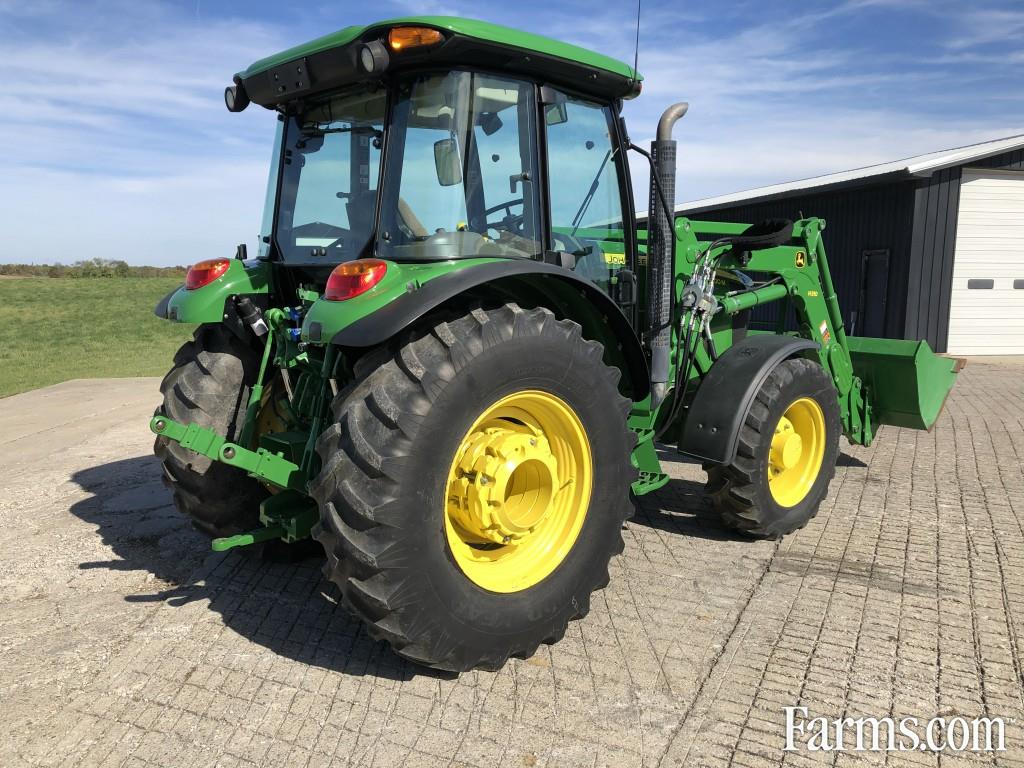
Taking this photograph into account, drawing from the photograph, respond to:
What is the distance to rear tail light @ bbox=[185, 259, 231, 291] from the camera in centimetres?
379

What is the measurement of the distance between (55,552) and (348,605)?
2735 millimetres

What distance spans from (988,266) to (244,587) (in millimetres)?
13867

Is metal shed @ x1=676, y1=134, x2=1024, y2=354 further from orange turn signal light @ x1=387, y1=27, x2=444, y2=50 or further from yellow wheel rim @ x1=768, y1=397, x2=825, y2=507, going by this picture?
orange turn signal light @ x1=387, y1=27, x2=444, y2=50

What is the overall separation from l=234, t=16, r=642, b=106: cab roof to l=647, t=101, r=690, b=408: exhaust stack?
0.30 metres

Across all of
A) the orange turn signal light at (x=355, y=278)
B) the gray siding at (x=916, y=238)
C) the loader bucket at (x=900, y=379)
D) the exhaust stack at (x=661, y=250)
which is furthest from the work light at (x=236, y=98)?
the gray siding at (x=916, y=238)

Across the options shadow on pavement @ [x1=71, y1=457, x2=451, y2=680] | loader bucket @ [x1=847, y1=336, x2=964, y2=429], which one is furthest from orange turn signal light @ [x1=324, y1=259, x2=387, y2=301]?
loader bucket @ [x1=847, y1=336, x2=964, y2=429]

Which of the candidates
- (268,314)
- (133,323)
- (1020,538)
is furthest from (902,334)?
(133,323)

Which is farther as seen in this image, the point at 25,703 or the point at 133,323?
the point at 133,323

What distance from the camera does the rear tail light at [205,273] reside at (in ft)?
12.4

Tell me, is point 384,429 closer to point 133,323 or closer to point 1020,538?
point 1020,538

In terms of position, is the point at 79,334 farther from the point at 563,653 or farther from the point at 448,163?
the point at 563,653

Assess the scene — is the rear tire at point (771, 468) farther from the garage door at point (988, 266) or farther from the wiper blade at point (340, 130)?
the garage door at point (988, 266)

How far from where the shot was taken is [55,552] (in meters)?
4.50
